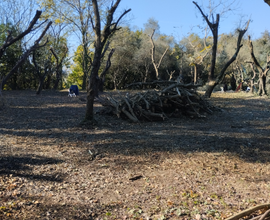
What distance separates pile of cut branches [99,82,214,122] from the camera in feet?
23.6

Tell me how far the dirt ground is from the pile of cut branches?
0.69 metres

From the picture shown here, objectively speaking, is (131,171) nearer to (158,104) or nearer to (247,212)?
(247,212)

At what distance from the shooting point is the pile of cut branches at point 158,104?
7.18m

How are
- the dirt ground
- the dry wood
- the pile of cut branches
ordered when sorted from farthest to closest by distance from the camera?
1. the pile of cut branches
2. the dirt ground
3. the dry wood

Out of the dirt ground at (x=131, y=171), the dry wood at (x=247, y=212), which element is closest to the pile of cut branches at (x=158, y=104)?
the dirt ground at (x=131, y=171)

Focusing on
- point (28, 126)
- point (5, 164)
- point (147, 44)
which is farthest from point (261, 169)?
point (147, 44)

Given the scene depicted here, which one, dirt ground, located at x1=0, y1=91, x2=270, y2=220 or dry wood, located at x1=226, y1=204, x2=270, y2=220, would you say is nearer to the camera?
dry wood, located at x1=226, y1=204, x2=270, y2=220

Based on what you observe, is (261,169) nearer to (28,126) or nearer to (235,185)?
(235,185)

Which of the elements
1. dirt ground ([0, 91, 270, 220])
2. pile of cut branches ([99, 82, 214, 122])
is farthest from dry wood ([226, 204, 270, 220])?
pile of cut branches ([99, 82, 214, 122])

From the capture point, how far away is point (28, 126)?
6.46 metres

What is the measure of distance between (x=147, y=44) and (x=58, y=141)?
20.0 m

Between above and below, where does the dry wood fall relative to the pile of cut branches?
below

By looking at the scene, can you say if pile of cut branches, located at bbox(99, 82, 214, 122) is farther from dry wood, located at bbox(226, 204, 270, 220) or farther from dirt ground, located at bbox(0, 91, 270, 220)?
dry wood, located at bbox(226, 204, 270, 220)

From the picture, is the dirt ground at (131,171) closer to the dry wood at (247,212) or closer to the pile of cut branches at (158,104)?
the dry wood at (247,212)
